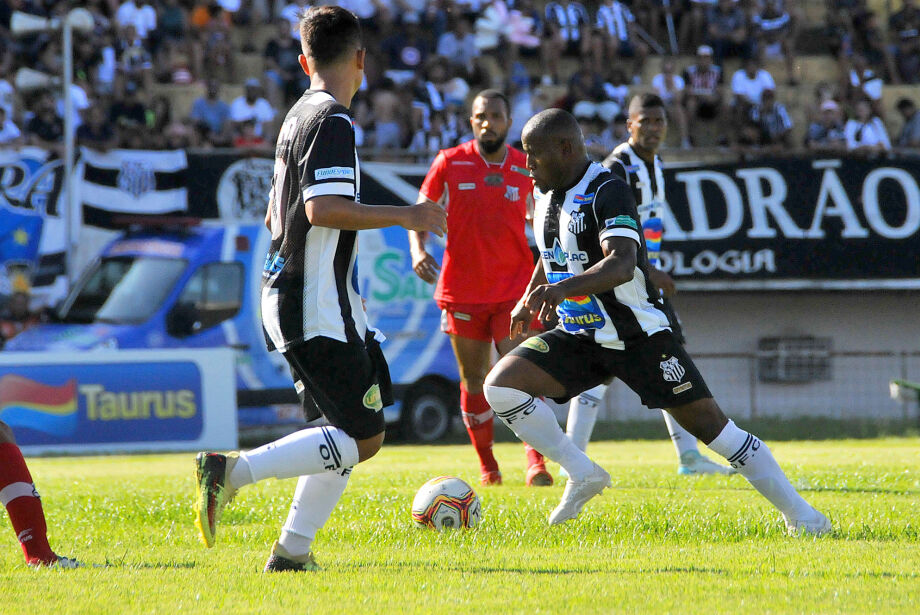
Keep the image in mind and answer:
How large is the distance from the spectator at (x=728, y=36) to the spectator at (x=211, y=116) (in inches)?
347

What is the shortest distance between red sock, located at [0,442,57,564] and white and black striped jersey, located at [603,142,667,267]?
4595mm

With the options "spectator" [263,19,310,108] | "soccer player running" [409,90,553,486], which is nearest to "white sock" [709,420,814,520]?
"soccer player running" [409,90,553,486]

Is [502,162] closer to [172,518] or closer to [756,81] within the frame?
[172,518]

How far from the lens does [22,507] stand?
5.37 m

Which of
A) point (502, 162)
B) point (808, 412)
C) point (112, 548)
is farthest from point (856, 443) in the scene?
point (112, 548)

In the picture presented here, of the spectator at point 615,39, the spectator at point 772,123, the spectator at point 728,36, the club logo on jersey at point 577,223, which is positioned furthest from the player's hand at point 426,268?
the spectator at point 728,36

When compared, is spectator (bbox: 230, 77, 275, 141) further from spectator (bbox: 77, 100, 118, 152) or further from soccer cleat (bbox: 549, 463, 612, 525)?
soccer cleat (bbox: 549, 463, 612, 525)

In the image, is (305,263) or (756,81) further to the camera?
(756,81)

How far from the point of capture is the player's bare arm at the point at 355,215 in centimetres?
475

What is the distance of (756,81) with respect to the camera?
69.3 ft

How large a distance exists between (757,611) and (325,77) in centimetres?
265

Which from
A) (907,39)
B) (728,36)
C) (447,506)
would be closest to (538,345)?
(447,506)

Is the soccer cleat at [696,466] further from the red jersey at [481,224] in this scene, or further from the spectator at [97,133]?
the spectator at [97,133]

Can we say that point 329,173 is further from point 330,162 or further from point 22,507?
point 22,507
